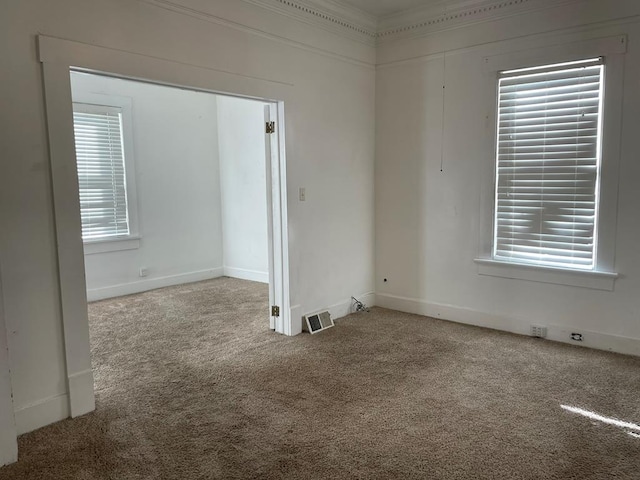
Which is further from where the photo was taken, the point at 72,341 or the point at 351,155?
the point at 351,155

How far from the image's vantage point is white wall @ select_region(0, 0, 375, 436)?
2547 mm

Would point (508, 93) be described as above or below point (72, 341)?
above

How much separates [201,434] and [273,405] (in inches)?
19.5

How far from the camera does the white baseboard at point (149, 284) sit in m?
5.68

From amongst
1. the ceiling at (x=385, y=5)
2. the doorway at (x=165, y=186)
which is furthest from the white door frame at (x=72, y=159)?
the doorway at (x=165, y=186)

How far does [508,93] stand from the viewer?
161 inches

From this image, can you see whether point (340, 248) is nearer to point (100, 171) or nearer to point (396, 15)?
point (396, 15)

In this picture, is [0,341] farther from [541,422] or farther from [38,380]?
[541,422]

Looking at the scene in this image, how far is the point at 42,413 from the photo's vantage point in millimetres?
2719

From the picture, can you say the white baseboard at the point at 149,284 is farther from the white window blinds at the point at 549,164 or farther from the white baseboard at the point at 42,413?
the white window blinds at the point at 549,164

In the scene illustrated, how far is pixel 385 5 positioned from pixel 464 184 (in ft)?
6.08

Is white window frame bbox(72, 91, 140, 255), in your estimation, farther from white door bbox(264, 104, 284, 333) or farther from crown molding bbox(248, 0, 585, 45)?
crown molding bbox(248, 0, 585, 45)

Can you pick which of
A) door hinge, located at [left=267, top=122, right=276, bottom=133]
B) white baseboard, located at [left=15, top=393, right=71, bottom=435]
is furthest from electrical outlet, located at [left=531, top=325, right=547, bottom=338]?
white baseboard, located at [left=15, top=393, right=71, bottom=435]

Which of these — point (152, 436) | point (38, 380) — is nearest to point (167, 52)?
point (38, 380)
